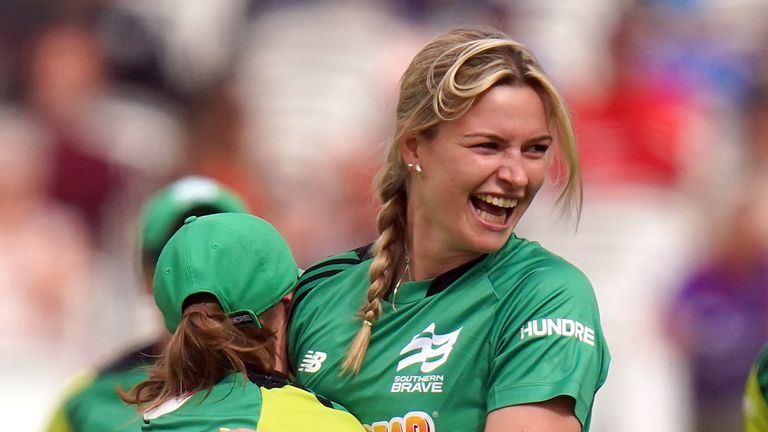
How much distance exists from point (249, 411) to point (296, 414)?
86mm

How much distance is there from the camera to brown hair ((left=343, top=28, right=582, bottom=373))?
2547 millimetres

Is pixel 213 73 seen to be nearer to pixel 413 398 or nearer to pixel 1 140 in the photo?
pixel 1 140

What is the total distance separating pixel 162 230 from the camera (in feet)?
12.4

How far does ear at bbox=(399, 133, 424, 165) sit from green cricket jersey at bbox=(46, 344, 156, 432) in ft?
3.89

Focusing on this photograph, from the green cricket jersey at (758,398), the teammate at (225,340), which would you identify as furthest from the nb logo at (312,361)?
the green cricket jersey at (758,398)

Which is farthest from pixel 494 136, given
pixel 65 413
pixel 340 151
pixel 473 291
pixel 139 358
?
pixel 340 151

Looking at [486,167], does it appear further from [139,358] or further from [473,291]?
[139,358]

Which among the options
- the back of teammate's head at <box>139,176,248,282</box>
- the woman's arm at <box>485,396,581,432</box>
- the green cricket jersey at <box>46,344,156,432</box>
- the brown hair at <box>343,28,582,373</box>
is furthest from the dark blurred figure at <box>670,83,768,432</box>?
the woman's arm at <box>485,396,581,432</box>

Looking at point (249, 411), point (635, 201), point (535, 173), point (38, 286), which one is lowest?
point (38, 286)

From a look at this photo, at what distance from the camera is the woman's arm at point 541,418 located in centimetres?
238

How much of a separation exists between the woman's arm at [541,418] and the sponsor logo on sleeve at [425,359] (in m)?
0.18

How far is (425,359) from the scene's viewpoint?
2.58 meters

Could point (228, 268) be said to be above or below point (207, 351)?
above

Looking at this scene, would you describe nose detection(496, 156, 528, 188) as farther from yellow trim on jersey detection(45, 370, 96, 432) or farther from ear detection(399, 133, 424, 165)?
yellow trim on jersey detection(45, 370, 96, 432)
